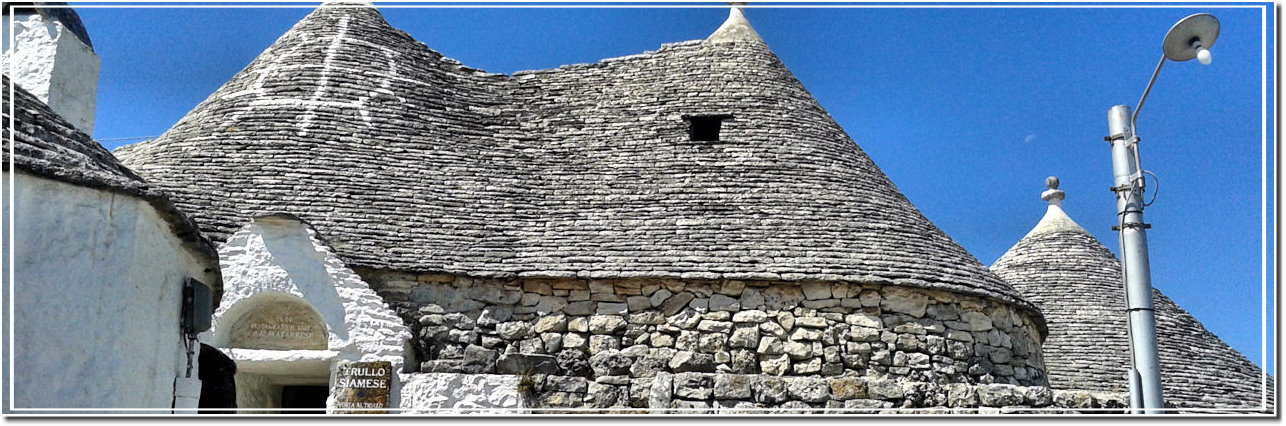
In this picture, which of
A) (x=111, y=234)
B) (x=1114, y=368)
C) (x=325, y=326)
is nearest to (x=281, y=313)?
(x=325, y=326)

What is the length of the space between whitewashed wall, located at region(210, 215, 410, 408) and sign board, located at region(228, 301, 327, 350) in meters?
0.11

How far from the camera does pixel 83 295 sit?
567 centimetres

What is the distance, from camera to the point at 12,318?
536 centimetres

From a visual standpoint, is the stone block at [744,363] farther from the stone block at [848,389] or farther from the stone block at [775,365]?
the stone block at [848,389]

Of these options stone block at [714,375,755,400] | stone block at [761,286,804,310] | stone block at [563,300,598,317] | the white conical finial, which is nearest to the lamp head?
stone block at [714,375,755,400]

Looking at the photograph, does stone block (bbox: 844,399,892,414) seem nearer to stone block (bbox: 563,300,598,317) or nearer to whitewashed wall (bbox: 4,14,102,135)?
stone block (bbox: 563,300,598,317)

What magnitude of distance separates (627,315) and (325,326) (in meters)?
2.46

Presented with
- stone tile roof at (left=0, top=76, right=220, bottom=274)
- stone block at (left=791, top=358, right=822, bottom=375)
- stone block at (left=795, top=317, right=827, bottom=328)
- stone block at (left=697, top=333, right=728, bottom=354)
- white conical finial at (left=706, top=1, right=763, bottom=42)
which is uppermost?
white conical finial at (left=706, top=1, right=763, bottom=42)

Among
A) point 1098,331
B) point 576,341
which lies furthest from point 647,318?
point 1098,331

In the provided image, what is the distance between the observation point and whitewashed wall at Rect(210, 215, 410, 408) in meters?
10.4

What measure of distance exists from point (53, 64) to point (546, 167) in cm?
461

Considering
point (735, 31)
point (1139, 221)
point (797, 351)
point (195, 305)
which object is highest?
point (735, 31)

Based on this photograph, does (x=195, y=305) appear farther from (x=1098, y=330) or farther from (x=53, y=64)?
(x=1098, y=330)

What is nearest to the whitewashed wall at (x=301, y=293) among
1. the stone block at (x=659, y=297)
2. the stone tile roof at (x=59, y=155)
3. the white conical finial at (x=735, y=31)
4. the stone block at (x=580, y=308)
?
the stone block at (x=580, y=308)
